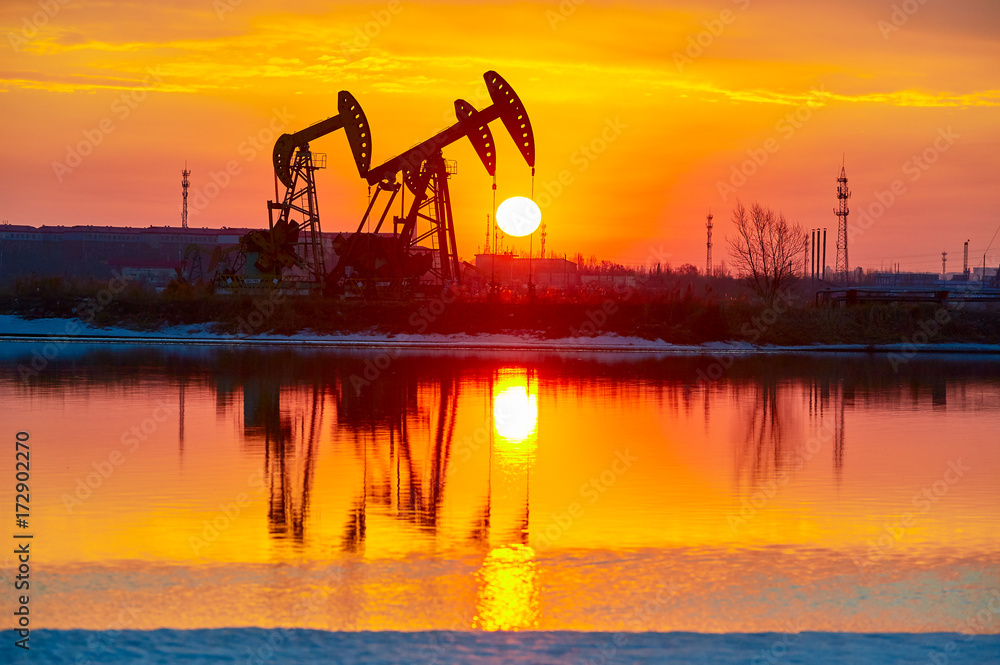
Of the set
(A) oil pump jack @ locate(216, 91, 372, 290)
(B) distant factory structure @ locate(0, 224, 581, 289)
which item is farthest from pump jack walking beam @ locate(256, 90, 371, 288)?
(B) distant factory structure @ locate(0, 224, 581, 289)

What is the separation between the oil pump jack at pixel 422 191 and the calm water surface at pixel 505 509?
29346mm

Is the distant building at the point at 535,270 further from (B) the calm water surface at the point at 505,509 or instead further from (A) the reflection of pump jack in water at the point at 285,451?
(B) the calm water surface at the point at 505,509

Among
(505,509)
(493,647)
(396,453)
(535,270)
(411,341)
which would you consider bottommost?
(493,647)

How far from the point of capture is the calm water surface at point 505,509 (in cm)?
799

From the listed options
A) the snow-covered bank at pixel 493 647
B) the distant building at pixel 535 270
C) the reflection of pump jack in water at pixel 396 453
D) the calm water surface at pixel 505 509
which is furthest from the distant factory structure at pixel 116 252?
the snow-covered bank at pixel 493 647

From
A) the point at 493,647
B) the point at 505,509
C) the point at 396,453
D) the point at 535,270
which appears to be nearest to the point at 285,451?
the point at 396,453

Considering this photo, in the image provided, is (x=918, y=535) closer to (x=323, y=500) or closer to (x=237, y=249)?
(x=323, y=500)

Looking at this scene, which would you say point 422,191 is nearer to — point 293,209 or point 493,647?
point 293,209

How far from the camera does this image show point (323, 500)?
11.9 metres

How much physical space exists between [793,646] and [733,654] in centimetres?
48

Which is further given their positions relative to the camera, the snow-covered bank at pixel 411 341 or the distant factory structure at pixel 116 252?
the distant factory structure at pixel 116 252

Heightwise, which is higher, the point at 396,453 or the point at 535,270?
the point at 535,270

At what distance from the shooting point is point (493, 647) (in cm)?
698

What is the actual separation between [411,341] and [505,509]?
1381 inches
